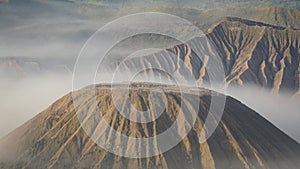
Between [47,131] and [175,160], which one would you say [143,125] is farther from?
[47,131]

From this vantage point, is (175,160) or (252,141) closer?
(175,160)

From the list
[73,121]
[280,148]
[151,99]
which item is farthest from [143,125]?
[280,148]

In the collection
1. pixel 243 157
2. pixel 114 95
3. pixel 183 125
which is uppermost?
pixel 114 95

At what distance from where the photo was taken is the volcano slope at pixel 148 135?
179000mm

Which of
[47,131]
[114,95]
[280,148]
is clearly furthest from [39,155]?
[280,148]

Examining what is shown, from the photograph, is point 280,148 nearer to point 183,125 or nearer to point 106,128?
point 183,125

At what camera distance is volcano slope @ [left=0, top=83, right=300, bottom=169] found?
17900 cm

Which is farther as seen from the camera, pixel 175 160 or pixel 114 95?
pixel 114 95

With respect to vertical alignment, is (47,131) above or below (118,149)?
above

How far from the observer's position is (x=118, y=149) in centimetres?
18125

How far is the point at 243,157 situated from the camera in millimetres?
182250

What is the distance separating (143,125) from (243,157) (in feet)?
101

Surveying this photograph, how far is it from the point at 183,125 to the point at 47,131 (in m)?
42.6

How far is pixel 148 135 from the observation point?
18562 cm
